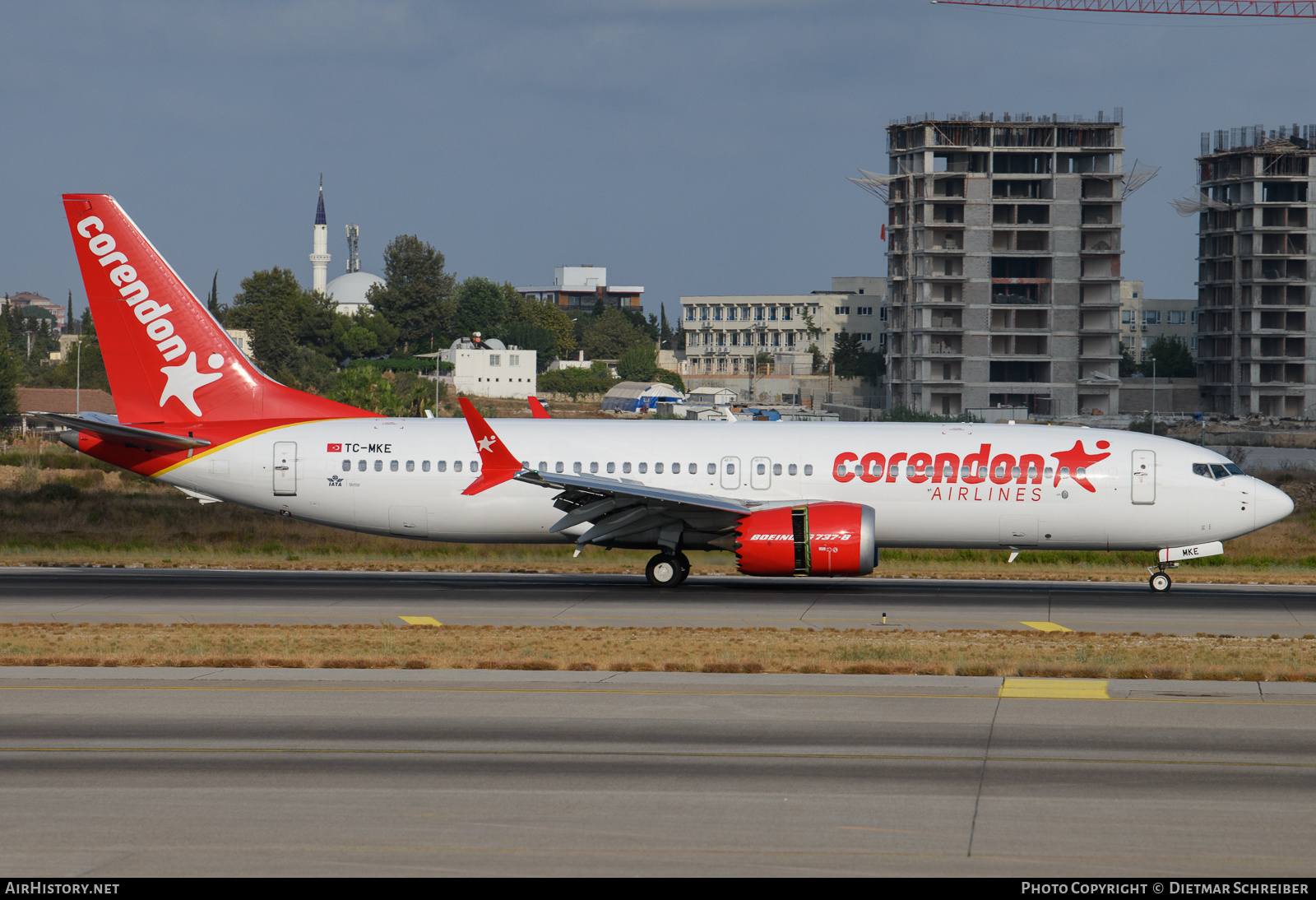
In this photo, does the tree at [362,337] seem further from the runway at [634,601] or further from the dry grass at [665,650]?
the dry grass at [665,650]

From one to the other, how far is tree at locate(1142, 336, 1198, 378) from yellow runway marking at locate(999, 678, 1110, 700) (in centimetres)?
16785

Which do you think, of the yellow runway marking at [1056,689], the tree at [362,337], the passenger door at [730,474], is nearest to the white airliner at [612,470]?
the passenger door at [730,474]

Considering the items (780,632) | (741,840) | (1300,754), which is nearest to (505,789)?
(741,840)

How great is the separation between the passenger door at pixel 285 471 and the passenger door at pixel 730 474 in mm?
10224

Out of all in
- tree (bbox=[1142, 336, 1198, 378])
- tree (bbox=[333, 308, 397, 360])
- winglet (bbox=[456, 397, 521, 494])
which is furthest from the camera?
tree (bbox=[333, 308, 397, 360])

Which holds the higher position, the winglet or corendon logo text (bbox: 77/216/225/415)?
corendon logo text (bbox: 77/216/225/415)

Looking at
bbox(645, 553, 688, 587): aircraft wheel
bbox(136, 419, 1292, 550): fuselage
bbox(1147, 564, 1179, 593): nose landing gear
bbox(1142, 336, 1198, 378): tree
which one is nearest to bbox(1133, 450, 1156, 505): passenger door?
bbox(136, 419, 1292, 550): fuselage

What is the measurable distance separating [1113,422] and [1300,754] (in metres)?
126

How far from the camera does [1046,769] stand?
13.4 metres

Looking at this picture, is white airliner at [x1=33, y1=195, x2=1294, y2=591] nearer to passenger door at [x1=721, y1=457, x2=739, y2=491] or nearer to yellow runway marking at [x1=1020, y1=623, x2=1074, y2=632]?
passenger door at [x1=721, y1=457, x2=739, y2=491]

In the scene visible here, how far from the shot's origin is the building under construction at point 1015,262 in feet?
458

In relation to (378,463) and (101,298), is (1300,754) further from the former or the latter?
(101,298)

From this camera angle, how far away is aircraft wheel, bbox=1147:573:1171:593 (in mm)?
29750

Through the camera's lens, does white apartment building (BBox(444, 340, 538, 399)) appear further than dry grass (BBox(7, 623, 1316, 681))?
Yes
